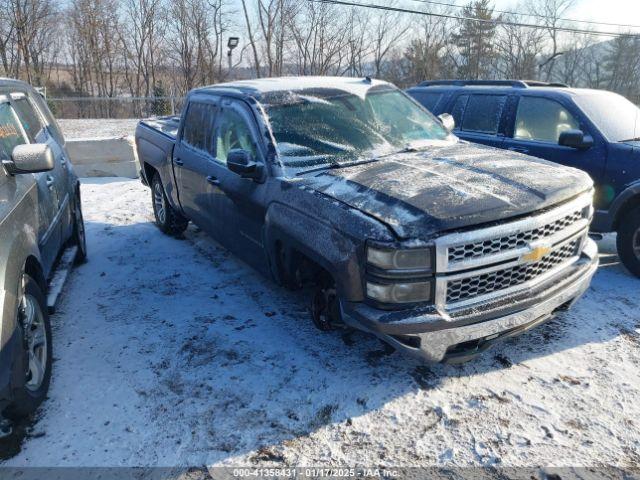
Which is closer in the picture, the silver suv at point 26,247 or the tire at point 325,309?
the silver suv at point 26,247

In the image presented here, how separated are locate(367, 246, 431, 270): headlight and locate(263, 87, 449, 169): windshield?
4.13 feet

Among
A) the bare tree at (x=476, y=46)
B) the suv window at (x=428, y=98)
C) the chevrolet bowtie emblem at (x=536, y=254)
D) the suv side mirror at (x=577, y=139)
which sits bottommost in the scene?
the chevrolet bowtie emblem at (x=536, y=254)

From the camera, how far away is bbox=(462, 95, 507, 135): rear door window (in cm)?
631

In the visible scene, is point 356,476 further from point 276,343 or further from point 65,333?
point 65,333

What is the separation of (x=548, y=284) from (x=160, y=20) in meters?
44.1

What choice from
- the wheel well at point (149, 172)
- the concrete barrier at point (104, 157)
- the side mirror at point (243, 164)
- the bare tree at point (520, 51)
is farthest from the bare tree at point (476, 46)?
the side mirror at point (243, 164)

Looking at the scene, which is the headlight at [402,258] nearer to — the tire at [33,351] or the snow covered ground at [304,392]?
the snow covered ground at [304,392]

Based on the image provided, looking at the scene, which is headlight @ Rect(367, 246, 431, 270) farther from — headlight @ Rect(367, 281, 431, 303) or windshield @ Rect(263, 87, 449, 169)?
windshield @ Rect(263, 87, 449, 169)

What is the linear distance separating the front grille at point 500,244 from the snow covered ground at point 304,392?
957 mm

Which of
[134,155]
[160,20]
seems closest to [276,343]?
[134,155]

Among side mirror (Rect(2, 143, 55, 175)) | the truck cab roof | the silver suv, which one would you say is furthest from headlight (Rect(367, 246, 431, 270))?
side mirror (Rect(2, 143, 55, 175))

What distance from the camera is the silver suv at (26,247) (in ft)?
8.59

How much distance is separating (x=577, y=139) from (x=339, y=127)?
8.82 feet

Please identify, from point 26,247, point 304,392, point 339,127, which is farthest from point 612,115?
point 26,247
